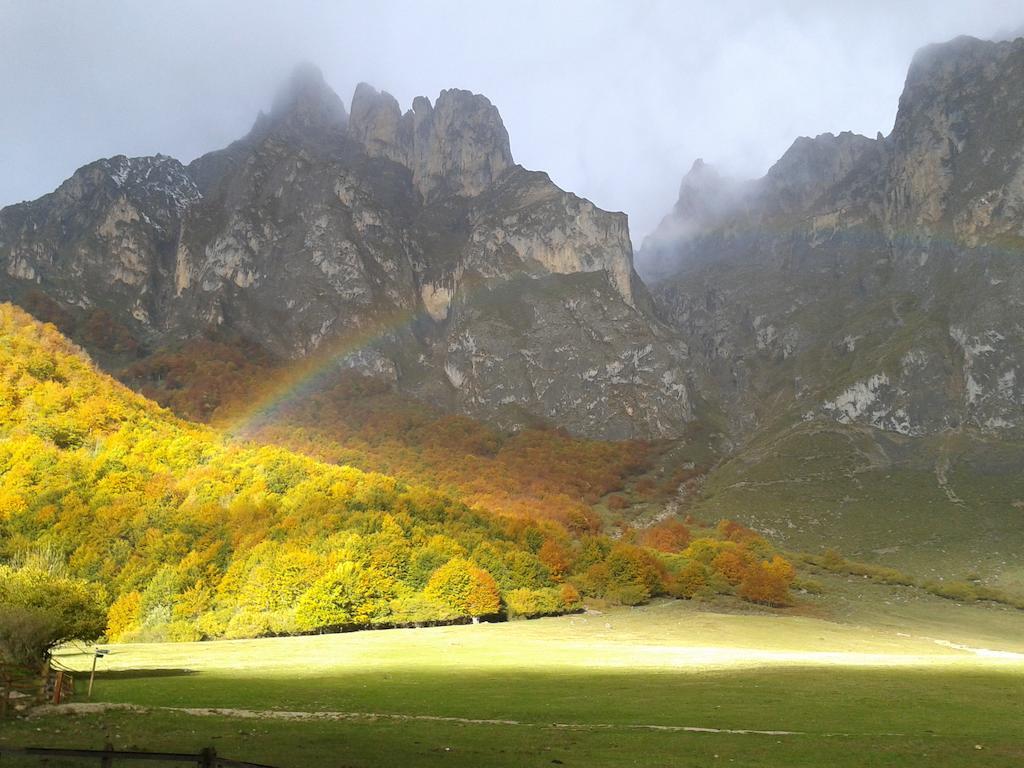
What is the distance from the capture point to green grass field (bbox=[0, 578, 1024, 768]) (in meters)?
22.0

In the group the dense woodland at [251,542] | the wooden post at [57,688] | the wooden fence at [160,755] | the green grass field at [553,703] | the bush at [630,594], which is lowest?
the green grass field at [553,703]

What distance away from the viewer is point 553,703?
32.4 m

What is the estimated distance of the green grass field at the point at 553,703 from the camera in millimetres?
22047

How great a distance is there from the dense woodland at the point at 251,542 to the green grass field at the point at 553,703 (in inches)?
537

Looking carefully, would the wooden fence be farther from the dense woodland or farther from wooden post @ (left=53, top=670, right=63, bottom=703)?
the dense woodland

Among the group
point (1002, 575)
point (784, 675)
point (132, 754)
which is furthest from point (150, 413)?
point (1002, 575)

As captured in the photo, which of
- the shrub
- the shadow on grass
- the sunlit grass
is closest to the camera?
the sunlit grass

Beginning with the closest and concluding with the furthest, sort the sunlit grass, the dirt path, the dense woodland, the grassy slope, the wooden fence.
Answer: the wooden fence < the sunlit grass < the dirt path < the dense woodland < the grassy slope

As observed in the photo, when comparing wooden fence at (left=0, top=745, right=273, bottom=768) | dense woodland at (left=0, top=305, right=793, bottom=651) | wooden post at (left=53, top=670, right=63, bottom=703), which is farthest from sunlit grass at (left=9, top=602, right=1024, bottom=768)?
dense woodland at (left=0, top=305, right=793, bottom=651)

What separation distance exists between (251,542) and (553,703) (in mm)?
67496

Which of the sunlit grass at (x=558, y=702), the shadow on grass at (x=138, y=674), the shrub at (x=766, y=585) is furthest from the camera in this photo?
the shrub at (x=766, y=585)

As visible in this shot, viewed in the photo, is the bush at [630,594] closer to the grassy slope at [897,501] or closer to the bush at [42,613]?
the grassy slope at [897,501]

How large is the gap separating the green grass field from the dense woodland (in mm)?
13652

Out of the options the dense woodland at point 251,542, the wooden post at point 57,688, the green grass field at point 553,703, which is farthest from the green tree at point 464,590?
the wooden post at point 57,688
